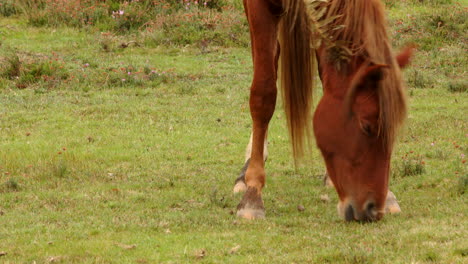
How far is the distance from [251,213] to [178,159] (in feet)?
8.33

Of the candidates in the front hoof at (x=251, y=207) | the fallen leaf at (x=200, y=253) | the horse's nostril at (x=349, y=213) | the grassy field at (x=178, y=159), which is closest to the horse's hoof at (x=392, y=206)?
the grassy field at (x=178, y=159)

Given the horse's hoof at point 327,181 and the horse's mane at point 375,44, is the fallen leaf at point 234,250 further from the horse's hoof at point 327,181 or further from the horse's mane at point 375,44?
the horse's hoof at point 327,181

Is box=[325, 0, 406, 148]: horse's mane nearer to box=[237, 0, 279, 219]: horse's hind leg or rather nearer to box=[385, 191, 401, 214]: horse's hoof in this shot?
box=[237, 0, 279, 219]: horse's hind leg

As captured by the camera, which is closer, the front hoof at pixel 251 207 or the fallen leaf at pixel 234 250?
the fallen leaf at pixel 234 250

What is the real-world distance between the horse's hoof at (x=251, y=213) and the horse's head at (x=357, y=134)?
824 millimetres

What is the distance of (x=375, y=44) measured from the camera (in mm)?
4383

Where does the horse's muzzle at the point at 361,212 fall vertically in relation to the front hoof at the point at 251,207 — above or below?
above

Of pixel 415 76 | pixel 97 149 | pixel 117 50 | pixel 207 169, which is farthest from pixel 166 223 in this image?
pixel 117 50

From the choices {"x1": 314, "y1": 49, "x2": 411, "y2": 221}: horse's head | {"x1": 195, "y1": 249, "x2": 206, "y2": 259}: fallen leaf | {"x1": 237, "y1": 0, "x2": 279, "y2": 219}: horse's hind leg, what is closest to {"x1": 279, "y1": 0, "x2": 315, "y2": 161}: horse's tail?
{"x1": 237, "y1": 0, "x2": 279, "y2": 219}: horse's hind leg

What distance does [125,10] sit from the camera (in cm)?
1479

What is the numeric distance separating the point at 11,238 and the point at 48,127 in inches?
167

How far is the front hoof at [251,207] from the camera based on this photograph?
5355 millimetres

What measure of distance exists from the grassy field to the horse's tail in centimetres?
53

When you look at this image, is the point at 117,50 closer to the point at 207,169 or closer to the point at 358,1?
the point at 207,169
